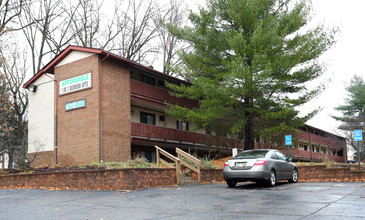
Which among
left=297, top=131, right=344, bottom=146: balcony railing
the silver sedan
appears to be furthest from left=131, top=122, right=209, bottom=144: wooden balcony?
left=297, top=131, right=344, bottom=146: balcony railing

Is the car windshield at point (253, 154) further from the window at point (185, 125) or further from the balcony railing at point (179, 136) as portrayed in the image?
the window at point (185, 125)

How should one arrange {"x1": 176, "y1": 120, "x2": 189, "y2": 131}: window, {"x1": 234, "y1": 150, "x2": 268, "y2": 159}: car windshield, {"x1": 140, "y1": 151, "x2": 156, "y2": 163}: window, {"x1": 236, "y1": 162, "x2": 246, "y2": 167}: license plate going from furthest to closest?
{"x1": 176, "y1": 120, "x2": 189, "y2": 131}: window
{"x1": 140, "y1": 151, "x2": 156, "y2": 163}: window
{"x1": 234, "y1": 150, "x2": 268, "y2": 159}: car windshield
{"x1": 236, "y1": 162, "x2": 246, "y2": 167}: license plate

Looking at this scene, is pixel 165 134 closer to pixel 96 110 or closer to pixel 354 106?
pixel 96 110

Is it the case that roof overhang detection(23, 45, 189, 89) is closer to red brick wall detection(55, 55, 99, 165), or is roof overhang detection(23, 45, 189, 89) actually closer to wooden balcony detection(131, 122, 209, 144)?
red brick wall detection(55, 55, 99, 165)

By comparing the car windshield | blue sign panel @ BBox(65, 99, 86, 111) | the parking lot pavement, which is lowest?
the parking lot pavement

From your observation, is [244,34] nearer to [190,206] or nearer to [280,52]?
[280,52]

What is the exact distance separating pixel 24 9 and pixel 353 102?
146 ft

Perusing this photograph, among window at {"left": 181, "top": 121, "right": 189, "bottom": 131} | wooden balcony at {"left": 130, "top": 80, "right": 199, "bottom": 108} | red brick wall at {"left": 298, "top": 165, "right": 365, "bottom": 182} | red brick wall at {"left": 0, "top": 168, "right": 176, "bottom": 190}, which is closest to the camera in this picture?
red brick wall at {"left": 0, "top": 168, "right": 176, "bottom": 190}

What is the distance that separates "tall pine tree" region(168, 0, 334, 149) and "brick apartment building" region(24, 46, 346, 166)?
311 centimetres

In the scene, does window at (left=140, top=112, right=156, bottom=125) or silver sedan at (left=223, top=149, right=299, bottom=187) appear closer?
silver sedan at (left=223, top=149, right=299, bottom=187)

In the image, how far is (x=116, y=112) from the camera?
933 inches

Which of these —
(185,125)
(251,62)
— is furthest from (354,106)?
(251,62)

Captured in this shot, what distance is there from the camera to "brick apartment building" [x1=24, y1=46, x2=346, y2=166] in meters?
22.9

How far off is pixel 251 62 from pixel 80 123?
36.6 ft
